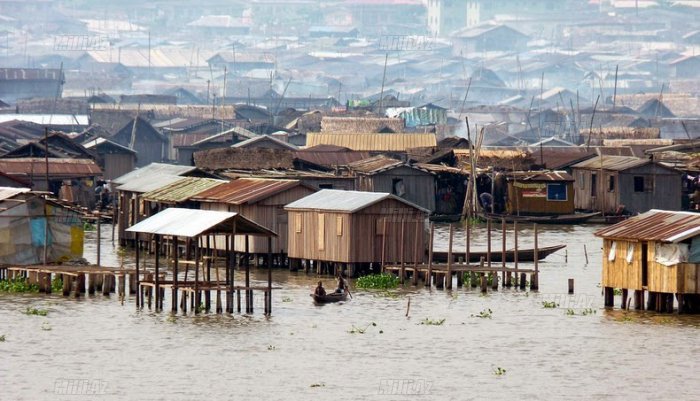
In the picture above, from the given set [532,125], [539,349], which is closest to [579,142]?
[532,125]

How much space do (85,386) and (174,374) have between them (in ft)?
5.42

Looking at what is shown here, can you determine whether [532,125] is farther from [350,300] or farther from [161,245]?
[350,300]

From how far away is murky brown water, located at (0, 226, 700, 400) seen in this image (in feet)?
91.2

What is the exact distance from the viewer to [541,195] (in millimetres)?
64188

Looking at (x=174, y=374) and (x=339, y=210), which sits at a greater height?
(x=339, y=210)

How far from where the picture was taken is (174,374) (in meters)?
28.9

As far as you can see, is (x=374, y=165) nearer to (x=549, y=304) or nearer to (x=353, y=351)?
(x=549, y=304)

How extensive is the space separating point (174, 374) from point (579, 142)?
2832 inches

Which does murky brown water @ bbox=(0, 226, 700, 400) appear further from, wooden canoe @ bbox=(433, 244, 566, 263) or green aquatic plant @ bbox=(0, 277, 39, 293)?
wooden canoe @ bbox=(433, 244, 566, 263)

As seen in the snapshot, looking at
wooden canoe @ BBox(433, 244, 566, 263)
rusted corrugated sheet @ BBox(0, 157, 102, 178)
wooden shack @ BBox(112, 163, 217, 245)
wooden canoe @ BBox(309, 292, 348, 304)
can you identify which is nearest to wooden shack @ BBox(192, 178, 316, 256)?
wooden canoe @ BBox(433, 244, 566, 263)

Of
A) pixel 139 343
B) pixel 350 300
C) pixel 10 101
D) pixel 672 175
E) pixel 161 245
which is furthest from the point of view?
pixel 10 101

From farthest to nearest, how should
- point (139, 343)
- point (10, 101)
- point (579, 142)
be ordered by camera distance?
point (10, 101) < point (579, 142) < point (139, 343)

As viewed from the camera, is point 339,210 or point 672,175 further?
point 672,175

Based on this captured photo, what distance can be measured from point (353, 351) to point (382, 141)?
163ft
